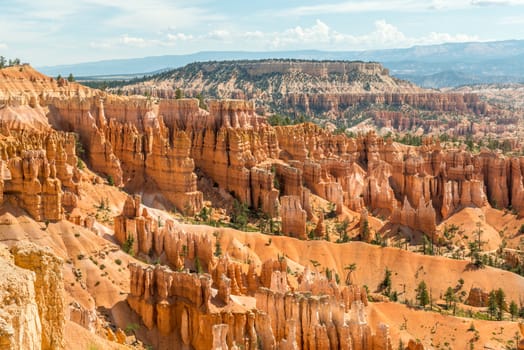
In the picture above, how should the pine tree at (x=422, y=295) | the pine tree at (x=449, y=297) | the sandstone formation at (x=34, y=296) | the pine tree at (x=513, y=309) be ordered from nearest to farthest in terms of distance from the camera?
the sandstone formation at (x=34, y=296) < the pine tree at (x=513, y=309) < the pine tree at (x=422, y=295) < the pine tree at (x=449, y=297)

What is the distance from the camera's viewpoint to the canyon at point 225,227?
37000mm

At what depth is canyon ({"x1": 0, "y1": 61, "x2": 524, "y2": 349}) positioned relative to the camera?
37.0 meters

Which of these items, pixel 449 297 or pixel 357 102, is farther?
pixel 357 102

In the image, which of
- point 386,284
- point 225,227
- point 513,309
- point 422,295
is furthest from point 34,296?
point 225,227

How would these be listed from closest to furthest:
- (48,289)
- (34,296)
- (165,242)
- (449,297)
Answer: (34,296) → (48,289) → (165,242) → (449,297)

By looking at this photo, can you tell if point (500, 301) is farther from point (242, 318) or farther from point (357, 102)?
point (357, 102)

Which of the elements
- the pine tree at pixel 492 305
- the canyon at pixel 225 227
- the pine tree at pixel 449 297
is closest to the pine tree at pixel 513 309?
the pine tree at pixel 492 305

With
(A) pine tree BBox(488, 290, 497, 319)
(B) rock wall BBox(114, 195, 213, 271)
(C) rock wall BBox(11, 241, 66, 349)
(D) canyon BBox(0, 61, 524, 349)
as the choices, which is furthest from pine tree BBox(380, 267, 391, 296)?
→ (C) rock wall BBox(11, 241, 66, 349)

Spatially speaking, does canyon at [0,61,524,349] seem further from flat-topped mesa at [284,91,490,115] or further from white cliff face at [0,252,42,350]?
flat-topped mesa at [284,91,490,115]

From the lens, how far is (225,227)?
6231 cm

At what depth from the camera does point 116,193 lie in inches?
2411

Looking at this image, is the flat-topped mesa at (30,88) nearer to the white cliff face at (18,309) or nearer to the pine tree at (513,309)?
the pine tree at (513,309)

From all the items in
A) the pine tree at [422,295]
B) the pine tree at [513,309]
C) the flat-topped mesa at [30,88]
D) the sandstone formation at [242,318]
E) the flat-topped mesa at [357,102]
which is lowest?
the pine tree at [513,309]

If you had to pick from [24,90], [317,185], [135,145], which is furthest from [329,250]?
[24,90]
